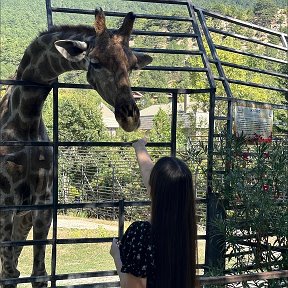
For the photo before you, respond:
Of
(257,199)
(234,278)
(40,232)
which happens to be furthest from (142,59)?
(234,278)

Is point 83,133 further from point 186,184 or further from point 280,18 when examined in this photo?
point 280,18

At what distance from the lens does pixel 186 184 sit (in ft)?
7.87

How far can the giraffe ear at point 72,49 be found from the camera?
4633 mm

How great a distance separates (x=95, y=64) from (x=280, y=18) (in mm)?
150803

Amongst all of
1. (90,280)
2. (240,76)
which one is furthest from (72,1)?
(90,280)

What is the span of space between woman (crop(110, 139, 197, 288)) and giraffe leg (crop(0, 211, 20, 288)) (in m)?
2.78

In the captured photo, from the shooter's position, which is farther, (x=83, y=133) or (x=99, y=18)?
(x=83, y=133)

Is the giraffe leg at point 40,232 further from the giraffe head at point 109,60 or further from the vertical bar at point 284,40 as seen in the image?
the vertical bar at point 284,40

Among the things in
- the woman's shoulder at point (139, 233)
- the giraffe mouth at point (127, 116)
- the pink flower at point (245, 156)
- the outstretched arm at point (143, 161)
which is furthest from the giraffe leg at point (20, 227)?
the woman's shoulder at point (139, 233)

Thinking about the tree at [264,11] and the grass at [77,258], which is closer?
the grass at [77,258]

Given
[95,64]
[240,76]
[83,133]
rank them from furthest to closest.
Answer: [240,76] → [83,133] → [95,64]

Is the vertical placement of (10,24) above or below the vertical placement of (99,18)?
above

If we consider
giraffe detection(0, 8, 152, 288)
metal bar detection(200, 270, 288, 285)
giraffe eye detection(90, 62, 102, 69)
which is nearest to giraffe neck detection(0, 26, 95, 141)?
giraffe detection(0, 8, 152, 288)

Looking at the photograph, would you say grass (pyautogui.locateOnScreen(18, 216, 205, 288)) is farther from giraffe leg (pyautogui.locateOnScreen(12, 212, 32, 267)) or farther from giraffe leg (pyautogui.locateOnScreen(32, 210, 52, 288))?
giraffe leg (pyautogui.locateOnScreen(32, 210, 52, 288))
